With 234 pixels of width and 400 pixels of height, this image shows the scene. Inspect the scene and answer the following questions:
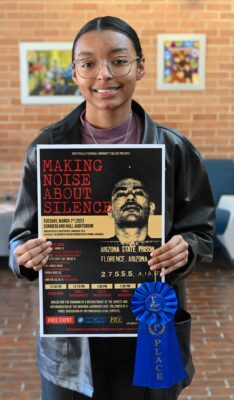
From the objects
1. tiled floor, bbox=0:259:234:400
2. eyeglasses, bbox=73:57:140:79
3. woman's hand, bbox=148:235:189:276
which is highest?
eyeglasses, bbox=73:57:140:79

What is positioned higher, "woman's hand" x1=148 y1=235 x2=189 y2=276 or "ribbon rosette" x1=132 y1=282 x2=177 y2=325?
"woman's hand" x1=148 y1=235 x2=189 y2=276

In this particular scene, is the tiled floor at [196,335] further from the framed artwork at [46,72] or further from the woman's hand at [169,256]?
the framed artwork at [46,72]

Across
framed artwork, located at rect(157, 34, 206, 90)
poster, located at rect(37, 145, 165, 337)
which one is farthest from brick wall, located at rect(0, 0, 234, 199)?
poster, located at rect(37, 145, 165, 337)

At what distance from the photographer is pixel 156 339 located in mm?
1504

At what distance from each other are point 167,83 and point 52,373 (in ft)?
16.6

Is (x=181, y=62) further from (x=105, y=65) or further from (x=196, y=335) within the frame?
(x=105, y=65)

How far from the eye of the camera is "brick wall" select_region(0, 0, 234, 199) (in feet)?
19.8

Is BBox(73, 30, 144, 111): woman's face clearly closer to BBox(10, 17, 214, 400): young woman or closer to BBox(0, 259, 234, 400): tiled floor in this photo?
BBox(10, 17, 214, 400): young woman

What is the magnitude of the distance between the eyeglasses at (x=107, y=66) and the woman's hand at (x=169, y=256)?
492 mm

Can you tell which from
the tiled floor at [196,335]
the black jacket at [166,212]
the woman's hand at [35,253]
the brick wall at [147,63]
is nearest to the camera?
the woman's hand at [35,253]

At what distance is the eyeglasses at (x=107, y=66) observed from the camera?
1.45 m

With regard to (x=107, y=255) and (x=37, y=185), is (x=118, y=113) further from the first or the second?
(x=107, y=255)

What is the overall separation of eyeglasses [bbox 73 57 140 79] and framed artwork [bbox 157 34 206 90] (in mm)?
4817

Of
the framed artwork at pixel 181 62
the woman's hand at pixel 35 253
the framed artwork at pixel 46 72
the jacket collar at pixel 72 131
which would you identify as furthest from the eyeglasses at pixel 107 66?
the framed artwork at pixel 181 62
